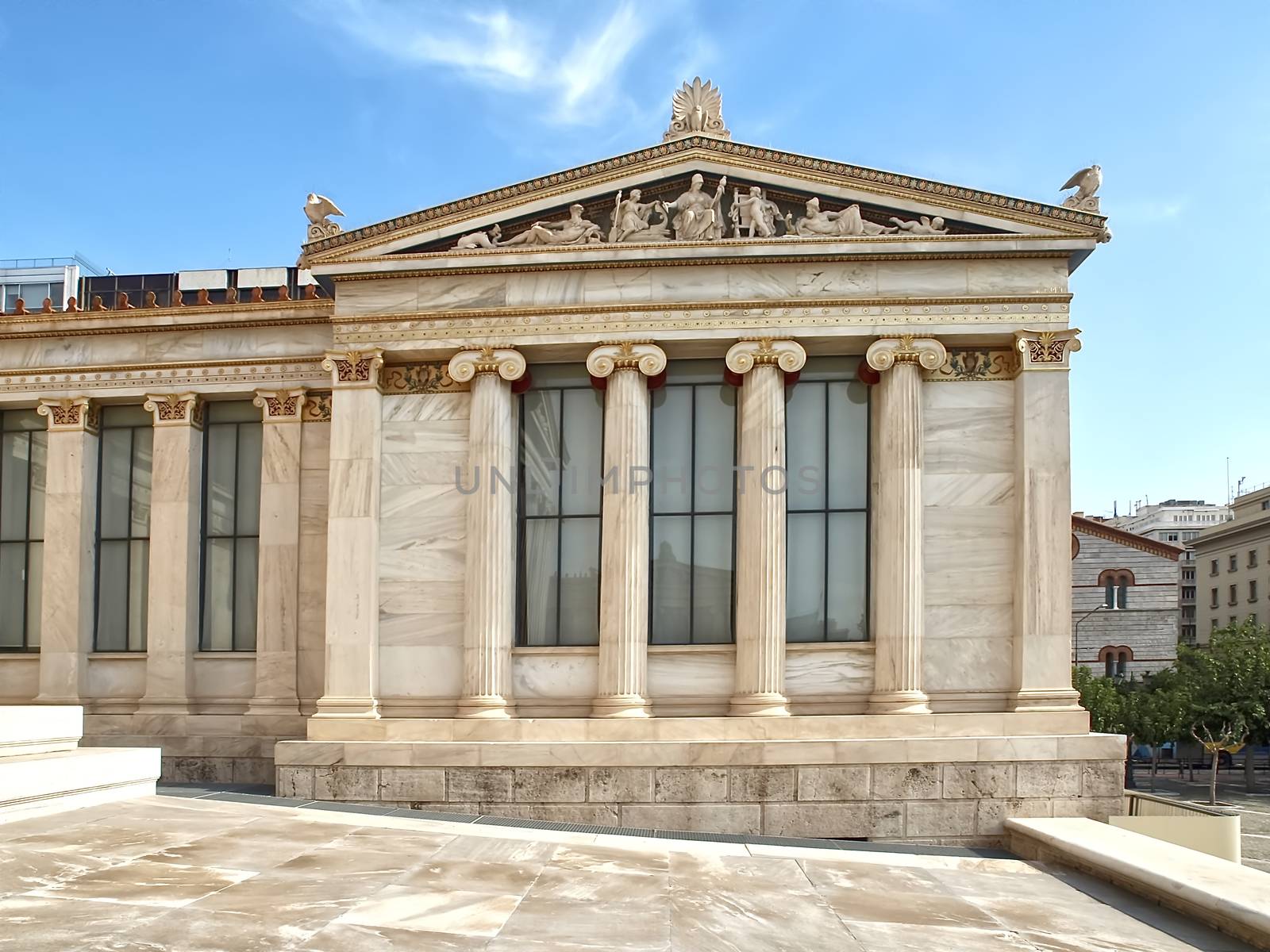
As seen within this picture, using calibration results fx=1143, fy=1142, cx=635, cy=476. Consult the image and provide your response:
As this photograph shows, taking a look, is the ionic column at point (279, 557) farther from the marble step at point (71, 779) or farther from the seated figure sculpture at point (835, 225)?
the seated figure sculpture at point (835, 225)

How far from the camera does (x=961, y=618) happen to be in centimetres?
2583

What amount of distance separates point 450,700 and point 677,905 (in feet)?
37.7

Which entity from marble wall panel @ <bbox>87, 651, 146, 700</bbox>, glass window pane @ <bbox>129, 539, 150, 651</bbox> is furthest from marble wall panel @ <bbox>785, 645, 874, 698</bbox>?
glass window pane @ <bbox>129, 539, 150, 651</bbox>

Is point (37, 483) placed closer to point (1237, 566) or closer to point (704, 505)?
point (704, 505)

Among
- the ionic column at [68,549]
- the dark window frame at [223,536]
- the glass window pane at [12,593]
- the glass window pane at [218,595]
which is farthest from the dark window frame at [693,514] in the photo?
the glass window pane at [12,593]

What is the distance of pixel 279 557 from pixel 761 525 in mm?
12888

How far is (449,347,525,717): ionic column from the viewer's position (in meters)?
26.0

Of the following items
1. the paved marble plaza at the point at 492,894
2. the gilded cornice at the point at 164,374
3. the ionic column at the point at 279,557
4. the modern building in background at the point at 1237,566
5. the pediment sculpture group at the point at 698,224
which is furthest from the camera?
the modern building in background at the point at 1237,566

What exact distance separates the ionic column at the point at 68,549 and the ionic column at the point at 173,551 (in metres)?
1.84

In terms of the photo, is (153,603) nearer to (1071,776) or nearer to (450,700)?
(450,700)

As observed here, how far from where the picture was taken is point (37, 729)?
22.0 meters

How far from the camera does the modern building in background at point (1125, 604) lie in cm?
8675

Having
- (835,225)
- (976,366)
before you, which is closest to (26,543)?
(835,225)

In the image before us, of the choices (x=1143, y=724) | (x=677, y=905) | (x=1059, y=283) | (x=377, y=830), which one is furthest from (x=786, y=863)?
(x=1143, y=724)
